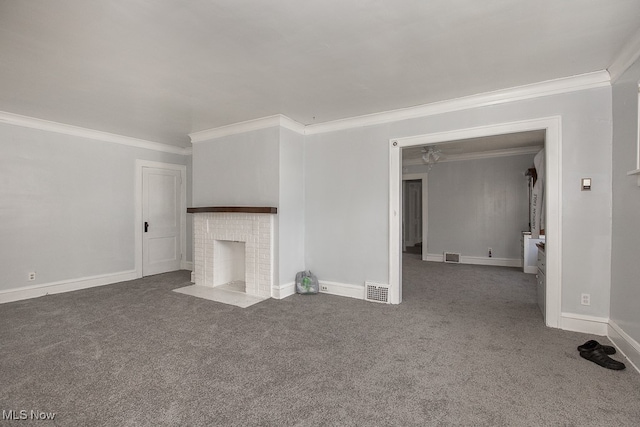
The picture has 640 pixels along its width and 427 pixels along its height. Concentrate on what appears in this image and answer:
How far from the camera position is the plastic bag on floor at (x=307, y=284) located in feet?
13.7

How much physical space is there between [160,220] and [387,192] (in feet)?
13.7

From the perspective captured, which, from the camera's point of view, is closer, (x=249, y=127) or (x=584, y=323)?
(x=584, y=323)

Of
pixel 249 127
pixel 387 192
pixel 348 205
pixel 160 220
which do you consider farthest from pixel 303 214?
pixel 160 220

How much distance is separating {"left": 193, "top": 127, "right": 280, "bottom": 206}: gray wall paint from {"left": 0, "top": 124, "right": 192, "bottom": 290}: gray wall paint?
51.3 inches

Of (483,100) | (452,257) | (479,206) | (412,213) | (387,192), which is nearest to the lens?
(483,100)

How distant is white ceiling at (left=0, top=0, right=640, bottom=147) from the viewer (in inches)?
74.3

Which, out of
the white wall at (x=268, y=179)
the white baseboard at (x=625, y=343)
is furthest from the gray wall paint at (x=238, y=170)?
the white baseboard at (x=625, y=343)

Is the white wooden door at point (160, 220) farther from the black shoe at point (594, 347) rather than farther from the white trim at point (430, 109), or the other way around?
the black shoe at point (594, 347)

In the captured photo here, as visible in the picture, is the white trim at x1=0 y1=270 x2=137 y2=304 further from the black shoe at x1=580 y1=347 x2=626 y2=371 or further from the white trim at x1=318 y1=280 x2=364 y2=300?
the black shoe at x1=580 y1=347 x2=626 y2=371

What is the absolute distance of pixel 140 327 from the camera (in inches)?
119

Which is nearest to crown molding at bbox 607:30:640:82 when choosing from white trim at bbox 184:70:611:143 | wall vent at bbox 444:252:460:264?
white trim at bbox 184:70:611:143

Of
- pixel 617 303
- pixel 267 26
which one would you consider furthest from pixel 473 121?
pixel 267 26

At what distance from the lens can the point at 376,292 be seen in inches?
152

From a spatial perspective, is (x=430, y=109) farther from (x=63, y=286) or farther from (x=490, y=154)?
(x=63, y=286)
